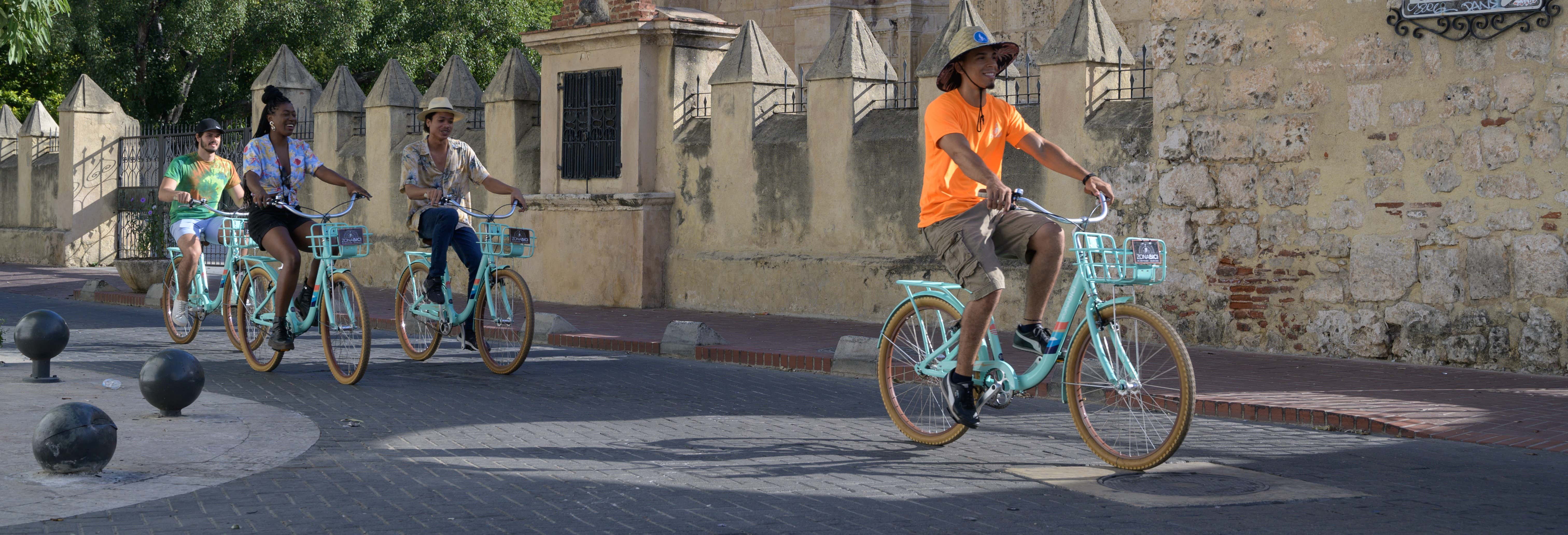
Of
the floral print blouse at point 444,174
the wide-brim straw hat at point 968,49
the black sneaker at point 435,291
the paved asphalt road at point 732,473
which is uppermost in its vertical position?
the wide-brim straw hat at point 968,49

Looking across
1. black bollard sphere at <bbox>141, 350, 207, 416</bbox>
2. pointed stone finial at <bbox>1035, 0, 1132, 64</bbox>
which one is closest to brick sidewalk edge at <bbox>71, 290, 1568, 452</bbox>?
pointed stone finial at <bbox>1035, 0, 1132, 64</bbox>

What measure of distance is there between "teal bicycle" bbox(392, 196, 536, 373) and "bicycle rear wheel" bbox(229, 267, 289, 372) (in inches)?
33.4

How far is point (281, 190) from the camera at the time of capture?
993 centimetres

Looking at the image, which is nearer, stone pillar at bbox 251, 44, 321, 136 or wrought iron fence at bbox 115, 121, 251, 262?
stone pillar at bbox 251, 44, 321, 136

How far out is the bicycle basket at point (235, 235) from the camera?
10.9 metres

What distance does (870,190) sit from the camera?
1434cm

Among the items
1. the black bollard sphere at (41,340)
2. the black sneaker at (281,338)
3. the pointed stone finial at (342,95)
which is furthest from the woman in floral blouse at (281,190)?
the pointed stone finial at (342,95)

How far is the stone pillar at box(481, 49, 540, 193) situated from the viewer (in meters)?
17.7

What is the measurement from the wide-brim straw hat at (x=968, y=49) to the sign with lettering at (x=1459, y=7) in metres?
4.78

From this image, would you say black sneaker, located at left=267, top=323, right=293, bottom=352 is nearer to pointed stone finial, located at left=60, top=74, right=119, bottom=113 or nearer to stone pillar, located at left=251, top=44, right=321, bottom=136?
stone pillar, located at left=251, top=44, right=321, bottom=136

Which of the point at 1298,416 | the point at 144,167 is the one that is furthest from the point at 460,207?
the point at 144,167

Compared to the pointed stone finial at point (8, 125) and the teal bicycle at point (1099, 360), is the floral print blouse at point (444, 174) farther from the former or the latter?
the pointed stone finial at point (8, 125)

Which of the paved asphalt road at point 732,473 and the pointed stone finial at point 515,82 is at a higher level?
the pointed stone finial at point 515,82

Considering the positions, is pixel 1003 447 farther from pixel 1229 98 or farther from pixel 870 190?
pixel 870 190
